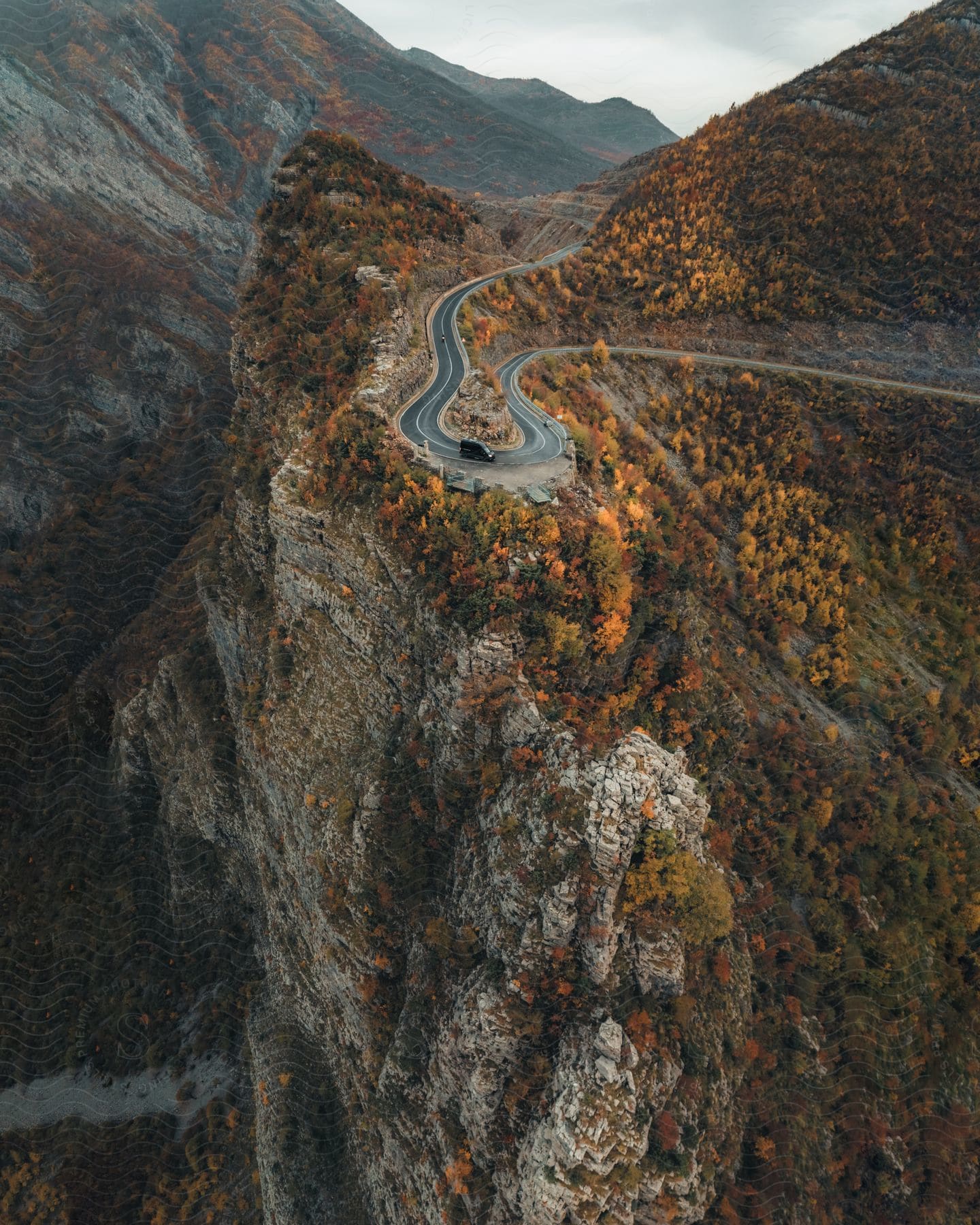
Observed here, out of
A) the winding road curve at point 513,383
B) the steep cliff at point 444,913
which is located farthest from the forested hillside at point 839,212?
the steep cliff at point 444,913

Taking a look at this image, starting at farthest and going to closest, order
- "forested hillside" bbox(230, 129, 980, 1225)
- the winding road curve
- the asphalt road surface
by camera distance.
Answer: the winding road curve, the asphalt road surface, "forested hillside" bbox(230, 129, 980, 1225)

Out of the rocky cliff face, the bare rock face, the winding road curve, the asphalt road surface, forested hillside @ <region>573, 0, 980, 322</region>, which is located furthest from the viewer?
forested hillside @ <region>573, 0, 980, 322</region>

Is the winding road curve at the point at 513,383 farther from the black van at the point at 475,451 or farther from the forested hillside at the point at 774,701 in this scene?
the forested hillside at the point at 774,701

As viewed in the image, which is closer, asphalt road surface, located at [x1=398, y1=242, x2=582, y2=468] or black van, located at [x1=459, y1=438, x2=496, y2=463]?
black van, located at [x1=459, y1=438, x2=496, y2=463]

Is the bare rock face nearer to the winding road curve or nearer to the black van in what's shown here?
the winding road curve

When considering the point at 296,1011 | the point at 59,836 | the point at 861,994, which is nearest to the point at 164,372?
the point at 59,836

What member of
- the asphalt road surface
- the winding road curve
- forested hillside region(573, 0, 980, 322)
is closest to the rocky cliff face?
the asphalt road surface
